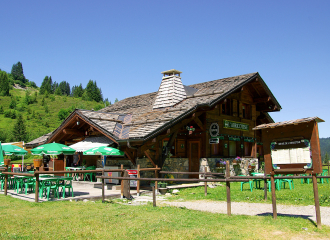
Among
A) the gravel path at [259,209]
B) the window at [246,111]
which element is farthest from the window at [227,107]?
the gravel path at [259,209]

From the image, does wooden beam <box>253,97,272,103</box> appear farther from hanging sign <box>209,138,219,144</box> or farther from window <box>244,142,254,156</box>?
hanging sign <box>209,138,219,144</box>

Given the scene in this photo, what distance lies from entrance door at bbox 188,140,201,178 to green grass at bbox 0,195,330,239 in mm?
8599

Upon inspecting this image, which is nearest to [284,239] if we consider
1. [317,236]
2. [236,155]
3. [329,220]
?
[317,236]

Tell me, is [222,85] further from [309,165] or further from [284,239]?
[284,239]

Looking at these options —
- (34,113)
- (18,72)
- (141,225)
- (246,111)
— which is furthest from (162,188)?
(18,72)

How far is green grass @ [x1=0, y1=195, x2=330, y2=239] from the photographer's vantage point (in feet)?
17.9

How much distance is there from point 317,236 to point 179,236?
2.40m

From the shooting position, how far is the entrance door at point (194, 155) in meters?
16.6

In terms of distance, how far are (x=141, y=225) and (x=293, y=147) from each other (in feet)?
11.7

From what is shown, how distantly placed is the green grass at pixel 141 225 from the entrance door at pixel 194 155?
8599mm

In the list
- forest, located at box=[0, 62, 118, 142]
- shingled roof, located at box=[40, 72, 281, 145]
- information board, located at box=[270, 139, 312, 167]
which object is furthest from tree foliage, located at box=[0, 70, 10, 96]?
information board, located at box=[270, 139, 312, 167]

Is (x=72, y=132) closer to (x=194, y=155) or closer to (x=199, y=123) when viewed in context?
(x=194, y=155)

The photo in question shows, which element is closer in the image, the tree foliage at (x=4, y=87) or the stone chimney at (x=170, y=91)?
the stone chimney at (x=170, y=91)

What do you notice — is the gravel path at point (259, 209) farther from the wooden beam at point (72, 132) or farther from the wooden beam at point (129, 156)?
the wooden beam at point (72, 132)
